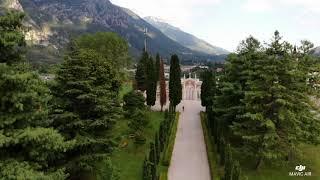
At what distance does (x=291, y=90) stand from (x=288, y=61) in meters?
2.52

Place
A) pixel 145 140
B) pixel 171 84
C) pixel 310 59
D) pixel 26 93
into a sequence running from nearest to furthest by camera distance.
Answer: pixel 26 93 < pixel 310 59 < pixel 145 140 < pixel 171 84

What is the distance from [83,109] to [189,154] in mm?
15500

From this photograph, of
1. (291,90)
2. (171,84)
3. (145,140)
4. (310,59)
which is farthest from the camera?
(171,84)

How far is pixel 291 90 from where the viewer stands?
38.1 m

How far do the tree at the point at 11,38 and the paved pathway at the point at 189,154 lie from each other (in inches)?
806

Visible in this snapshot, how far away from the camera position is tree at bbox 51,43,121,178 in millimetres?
31453

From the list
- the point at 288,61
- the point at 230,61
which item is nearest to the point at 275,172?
the point at 288,61

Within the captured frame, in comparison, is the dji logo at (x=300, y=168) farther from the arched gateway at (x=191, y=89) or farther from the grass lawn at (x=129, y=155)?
the arched gateway at (x=191, y=89)

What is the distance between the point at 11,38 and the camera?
19406 millimetres

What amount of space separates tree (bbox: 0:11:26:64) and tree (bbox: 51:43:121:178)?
35.9ft

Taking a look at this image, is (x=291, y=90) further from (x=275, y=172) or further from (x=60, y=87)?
(x=60, y=87)

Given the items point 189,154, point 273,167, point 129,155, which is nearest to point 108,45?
point 189,154

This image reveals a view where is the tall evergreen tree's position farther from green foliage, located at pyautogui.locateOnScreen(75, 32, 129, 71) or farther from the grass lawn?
green foliage, located at pyautogui.locateOnScreen(75, 32, 129, 71)

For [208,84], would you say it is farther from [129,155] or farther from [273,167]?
[273,167]
